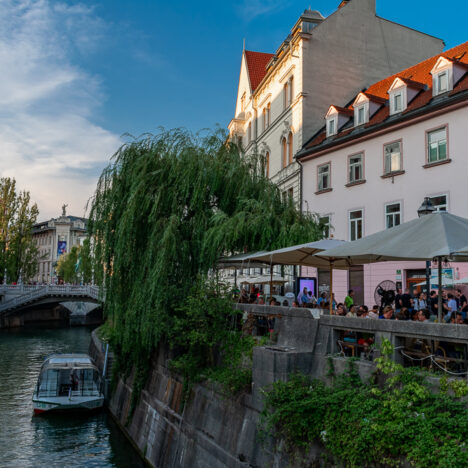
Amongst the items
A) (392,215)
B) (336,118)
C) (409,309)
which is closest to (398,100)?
(336,118)

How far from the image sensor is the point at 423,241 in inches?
347

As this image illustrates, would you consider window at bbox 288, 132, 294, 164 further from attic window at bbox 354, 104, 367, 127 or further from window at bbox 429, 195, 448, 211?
window at bbox 429, 195, 448, 211

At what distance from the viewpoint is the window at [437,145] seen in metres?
22.2

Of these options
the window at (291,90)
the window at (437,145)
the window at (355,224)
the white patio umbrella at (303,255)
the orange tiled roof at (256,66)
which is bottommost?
the white patio umbrella at (303,255)

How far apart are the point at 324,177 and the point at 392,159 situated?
190 inches

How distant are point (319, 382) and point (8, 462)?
36.4 ft

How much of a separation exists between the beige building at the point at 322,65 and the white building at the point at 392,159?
1.75 m

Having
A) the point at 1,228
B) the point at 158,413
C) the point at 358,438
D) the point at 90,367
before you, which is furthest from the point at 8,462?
the point at 1,228

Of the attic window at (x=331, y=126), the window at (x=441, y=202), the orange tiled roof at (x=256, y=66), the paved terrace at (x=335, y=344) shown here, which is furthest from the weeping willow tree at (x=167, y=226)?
the orange tiled roof at (x=256, y=66)

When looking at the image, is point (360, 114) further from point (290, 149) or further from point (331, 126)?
point (290, 149)

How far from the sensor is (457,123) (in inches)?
846

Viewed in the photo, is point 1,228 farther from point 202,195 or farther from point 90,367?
point 202,195

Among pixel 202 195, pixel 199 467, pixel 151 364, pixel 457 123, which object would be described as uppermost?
pixel 457 123

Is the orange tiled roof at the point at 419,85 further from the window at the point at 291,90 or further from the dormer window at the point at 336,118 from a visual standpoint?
the window at the point at 291,90
